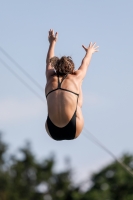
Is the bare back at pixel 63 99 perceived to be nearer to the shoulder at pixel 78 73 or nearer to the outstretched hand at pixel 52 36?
the shoulder at pixel 78 73

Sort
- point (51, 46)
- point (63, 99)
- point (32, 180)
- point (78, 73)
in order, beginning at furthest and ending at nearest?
point (32, 180)
point (51, 46)
point (78, 73)
point (63, 99)

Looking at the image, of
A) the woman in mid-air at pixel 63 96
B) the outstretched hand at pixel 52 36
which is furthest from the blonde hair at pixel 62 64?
the outstretched hand at pixel 52 36

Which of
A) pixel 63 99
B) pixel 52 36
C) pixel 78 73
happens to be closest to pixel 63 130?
pixel 63 99

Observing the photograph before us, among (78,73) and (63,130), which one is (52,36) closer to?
(78,73)

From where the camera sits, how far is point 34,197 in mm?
52625

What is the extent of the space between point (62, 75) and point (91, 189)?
34877 millimetres

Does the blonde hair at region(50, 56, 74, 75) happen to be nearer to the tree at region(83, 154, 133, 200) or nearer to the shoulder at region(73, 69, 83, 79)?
the shoulder at region(73, 69, 83, 79)

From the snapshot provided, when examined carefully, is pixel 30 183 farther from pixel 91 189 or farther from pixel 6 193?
pixel 91 189

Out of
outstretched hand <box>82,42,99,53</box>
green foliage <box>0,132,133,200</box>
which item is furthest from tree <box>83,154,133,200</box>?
outstretched hand <box>82,42,99,53</box>

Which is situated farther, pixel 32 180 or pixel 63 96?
pixel 32 180

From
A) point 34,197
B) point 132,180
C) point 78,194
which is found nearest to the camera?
point 132,180

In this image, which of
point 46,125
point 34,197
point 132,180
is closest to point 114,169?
point 132,180

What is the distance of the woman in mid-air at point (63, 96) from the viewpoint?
37.8 ft

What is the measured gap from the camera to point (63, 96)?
11508mm
